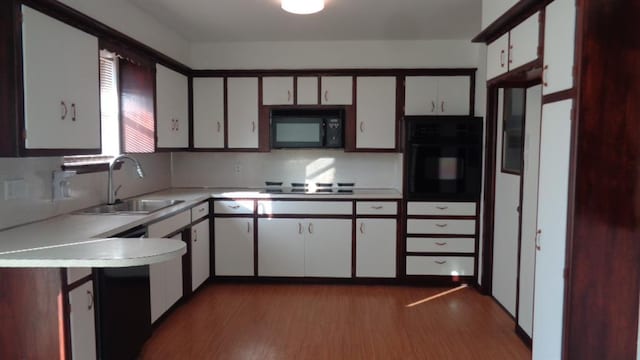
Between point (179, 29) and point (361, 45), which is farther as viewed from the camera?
point (361, 45)

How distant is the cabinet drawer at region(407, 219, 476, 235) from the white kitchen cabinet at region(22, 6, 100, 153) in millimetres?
2749

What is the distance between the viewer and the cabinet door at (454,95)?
173 inches

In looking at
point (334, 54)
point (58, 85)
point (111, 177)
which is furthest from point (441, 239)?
point (58, 85)

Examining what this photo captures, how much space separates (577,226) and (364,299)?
7.28 feet

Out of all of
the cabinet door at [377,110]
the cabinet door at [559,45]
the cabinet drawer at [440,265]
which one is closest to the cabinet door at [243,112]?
the cabinet door at [377,110]

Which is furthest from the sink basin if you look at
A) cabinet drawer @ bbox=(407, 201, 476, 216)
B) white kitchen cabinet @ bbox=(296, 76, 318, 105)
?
cabinet drawer @ bbox=(407, 201, 476, 216)

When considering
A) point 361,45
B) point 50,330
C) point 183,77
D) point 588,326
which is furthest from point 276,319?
point 361,45

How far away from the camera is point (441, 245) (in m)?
4.25

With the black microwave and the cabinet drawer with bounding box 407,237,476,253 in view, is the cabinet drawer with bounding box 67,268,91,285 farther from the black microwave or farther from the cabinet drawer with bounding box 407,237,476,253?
the cabinet drawer with bounding box 407,237,476,253

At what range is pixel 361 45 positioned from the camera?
4.53 metres

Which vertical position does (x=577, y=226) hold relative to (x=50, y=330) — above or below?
above

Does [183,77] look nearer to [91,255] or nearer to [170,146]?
[170,146]

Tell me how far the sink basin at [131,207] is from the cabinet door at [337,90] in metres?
1.75

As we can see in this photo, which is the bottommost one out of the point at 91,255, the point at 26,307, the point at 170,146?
the point at 26,307
